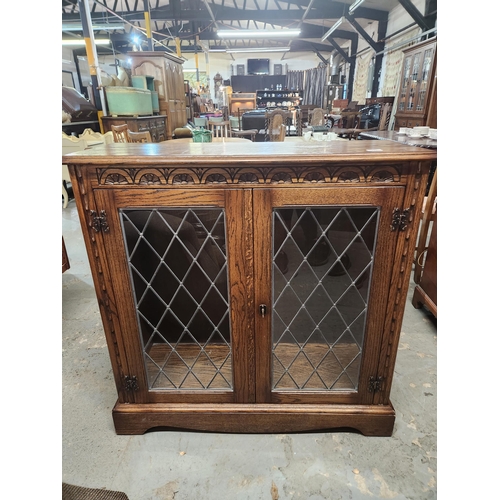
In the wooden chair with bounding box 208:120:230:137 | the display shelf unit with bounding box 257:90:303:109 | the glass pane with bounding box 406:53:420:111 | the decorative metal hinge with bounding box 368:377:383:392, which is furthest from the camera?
the display shelf unit with bounding box 257:90:303:109

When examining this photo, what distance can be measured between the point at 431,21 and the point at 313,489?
7613 mm

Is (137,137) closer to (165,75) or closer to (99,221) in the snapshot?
(99,221)

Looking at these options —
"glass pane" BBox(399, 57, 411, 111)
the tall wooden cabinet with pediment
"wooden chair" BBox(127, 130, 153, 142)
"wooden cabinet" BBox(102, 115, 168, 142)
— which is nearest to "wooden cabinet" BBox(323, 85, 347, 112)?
"glass pane" BBox(399, 57, 411, 111)

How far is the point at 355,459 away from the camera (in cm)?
132

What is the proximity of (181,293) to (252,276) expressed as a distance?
0.34m

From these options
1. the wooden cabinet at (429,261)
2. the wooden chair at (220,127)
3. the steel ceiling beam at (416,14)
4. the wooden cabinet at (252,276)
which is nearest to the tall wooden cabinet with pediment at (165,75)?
the wooden chair at (220,127)

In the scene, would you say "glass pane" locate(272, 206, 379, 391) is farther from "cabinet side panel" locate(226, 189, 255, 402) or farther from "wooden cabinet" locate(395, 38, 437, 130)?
"wooden cabinet" locate(395, 38, 437, 130)

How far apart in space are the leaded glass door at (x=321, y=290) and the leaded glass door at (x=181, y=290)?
100 millimetres

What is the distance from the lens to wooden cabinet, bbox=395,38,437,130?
4906mm

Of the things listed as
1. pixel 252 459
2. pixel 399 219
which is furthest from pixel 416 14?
pixel 252 459

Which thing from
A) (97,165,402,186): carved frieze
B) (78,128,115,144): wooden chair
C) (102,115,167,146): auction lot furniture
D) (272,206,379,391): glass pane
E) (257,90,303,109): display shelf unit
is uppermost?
(257,90,303,109): display shelf unit

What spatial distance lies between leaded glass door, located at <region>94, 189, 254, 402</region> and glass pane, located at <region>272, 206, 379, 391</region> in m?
0.15

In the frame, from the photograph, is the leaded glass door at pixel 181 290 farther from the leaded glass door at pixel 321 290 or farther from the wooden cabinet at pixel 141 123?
the wooden cabinet at pixel 141 123

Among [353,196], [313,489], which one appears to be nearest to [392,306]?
[353,196]
